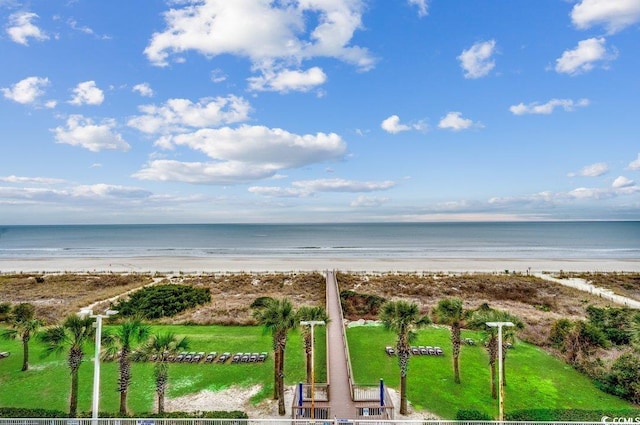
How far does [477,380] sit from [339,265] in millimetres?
49003

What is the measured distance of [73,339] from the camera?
15945 mm

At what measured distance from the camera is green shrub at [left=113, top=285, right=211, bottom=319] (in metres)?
32.8

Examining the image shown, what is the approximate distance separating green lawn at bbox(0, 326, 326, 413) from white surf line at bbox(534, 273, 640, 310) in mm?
34436

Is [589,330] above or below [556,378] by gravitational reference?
above

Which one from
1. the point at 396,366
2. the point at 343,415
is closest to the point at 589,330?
the point at 396,366

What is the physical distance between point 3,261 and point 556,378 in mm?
98827

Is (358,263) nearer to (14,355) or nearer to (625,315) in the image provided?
(625,315)

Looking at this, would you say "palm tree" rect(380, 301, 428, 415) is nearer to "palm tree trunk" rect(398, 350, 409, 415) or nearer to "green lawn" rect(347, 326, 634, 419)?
"palm tree trunk" rect(398, 350, 409, 415)

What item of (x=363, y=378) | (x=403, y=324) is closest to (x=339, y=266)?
(x=363, y=378)

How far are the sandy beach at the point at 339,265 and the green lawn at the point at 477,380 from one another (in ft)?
123

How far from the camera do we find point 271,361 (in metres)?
22.4

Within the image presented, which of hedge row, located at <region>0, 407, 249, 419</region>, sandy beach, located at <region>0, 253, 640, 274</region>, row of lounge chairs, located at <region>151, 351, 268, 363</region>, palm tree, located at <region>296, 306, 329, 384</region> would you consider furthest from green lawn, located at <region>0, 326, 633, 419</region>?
sandy beach, located at <region>0, 253, 640, 274</region>

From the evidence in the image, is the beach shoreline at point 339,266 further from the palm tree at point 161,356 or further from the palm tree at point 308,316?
the palm tree at point 161,356

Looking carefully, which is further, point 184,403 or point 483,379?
point 483,379
